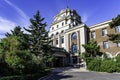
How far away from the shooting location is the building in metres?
37.7

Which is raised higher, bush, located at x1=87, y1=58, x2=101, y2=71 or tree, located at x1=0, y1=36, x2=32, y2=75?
tree, located at x1=0, y1=36, x2=32, y2=75

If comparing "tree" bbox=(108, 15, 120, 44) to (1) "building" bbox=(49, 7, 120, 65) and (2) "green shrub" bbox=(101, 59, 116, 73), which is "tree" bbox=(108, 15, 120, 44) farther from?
(1) "building" bbox=(49, 7, 120, 65)

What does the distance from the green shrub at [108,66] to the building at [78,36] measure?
10.3 m

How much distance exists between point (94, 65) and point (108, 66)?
304 cm

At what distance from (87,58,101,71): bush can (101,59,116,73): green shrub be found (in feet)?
2.64

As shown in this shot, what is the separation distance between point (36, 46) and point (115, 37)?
533 inches

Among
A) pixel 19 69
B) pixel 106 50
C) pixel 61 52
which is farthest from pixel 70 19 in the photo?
pixel 19 69

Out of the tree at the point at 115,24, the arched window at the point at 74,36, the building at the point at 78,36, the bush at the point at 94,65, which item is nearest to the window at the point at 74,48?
the building at the point at 78,36

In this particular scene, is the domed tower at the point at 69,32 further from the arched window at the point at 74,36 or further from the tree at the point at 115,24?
the tree at the point at 115,24

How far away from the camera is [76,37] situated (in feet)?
143

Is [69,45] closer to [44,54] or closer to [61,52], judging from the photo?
[61,52]

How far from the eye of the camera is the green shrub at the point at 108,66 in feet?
83.5

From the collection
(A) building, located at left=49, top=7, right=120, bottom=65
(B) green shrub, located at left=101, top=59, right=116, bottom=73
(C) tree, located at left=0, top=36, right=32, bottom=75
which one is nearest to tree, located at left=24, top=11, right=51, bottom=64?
(C) tree, located at left=0, top=36, right=32, bottom=75

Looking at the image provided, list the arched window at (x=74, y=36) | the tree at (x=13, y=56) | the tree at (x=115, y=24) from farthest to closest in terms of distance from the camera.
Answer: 1. the arched window at (x=74, y=36)
2. the tree at (x=115, y=24)
3. the tree at (x=13, y=56)
